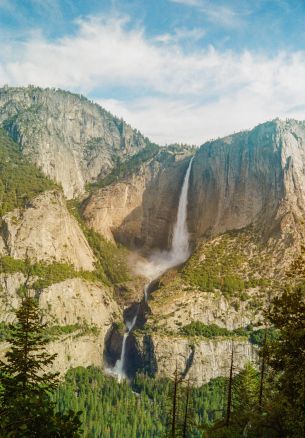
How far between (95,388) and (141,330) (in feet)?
74.7

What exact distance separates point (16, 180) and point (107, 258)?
Answer: 43.4m

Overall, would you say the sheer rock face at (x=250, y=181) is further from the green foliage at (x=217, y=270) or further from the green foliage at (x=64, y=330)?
the green foliage at (x=64, y=330)

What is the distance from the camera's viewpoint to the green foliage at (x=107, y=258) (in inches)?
5960

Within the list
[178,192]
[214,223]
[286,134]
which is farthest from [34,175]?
[286,134]

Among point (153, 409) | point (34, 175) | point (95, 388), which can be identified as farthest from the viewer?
point (34, 175)

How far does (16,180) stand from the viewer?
164 meters

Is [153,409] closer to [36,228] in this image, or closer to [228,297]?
[228,297]

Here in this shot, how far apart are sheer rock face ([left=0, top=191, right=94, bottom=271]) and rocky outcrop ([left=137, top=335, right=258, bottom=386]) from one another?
41857 millimetres

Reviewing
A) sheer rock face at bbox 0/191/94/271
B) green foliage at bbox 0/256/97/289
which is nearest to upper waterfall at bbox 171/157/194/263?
sheer rock face at bbox 0/191/94/271

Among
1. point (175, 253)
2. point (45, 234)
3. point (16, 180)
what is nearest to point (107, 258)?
point (175, 253)

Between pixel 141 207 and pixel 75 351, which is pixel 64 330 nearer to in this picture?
pixel 75 351

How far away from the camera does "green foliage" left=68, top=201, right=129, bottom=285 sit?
15138cm

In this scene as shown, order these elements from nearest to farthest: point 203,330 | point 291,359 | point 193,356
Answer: point 291,359 → point 193,356 → point 203,330

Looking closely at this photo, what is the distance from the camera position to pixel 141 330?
399ft
